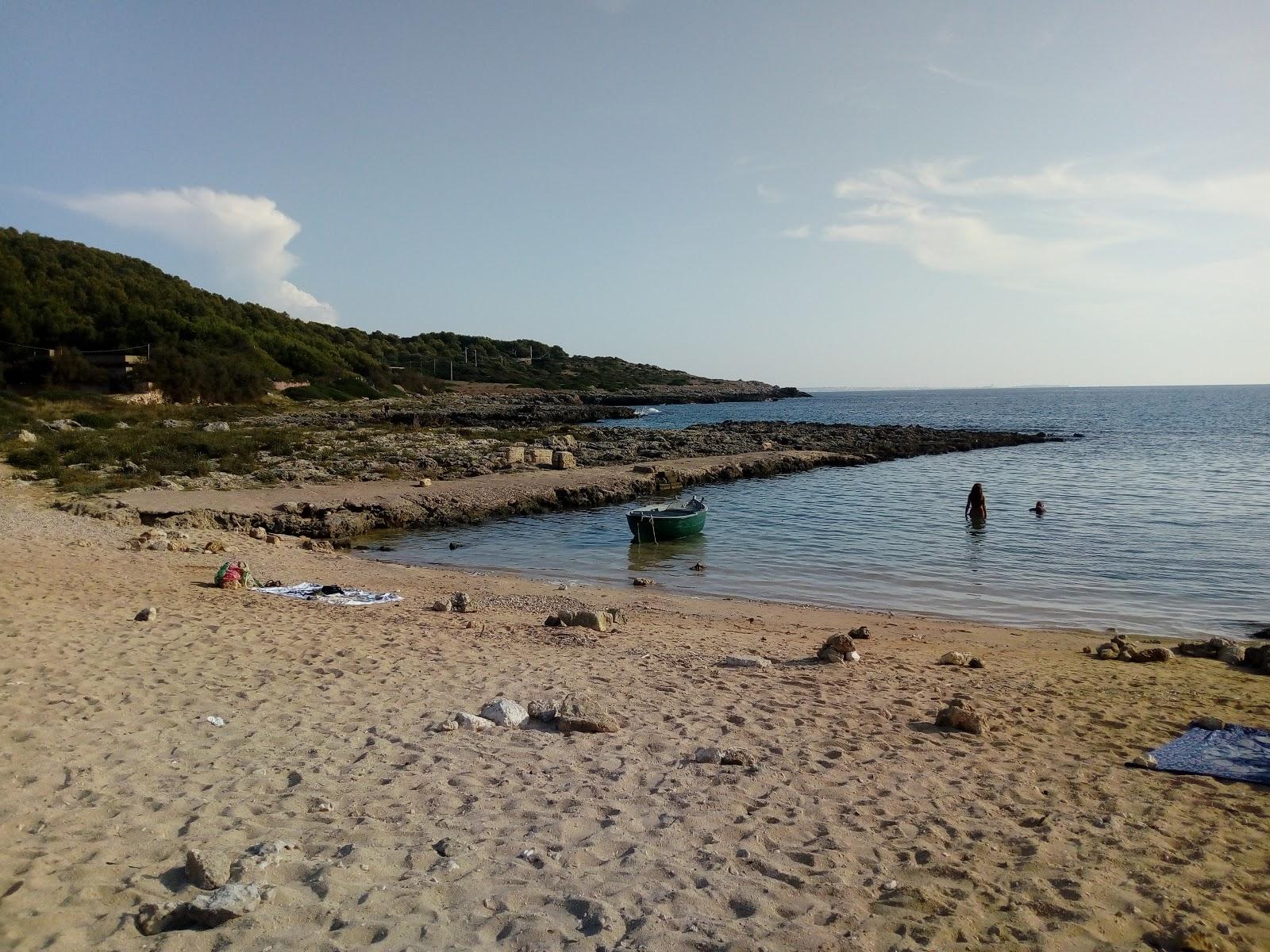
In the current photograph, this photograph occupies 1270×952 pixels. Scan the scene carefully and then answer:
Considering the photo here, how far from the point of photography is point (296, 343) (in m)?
81.3

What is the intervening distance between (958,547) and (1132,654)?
10.5 m

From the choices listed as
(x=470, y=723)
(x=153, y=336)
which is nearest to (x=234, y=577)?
(x=470, y=723)

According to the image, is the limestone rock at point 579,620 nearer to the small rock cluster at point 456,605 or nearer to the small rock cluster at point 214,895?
the small rock cluster at point 456,605

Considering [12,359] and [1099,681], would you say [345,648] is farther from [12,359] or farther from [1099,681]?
[12,359]

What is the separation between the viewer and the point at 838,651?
10.2m

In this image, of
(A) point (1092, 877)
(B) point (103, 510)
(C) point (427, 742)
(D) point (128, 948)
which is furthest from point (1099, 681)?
(B) point (103, 510)

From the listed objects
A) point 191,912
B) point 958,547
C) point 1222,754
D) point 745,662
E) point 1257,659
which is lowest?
point 958,547

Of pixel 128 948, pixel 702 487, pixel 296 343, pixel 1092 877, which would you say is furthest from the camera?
pixel 296 343

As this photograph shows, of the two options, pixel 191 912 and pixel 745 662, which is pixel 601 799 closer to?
pixel 191 912

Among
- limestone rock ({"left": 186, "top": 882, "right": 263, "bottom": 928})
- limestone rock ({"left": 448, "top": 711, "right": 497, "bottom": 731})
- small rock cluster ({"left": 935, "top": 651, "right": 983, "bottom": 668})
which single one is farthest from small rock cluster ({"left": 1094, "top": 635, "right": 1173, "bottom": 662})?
limestone rock ({"left": 186, "top": 882, "right": 263, "bottom": 928})

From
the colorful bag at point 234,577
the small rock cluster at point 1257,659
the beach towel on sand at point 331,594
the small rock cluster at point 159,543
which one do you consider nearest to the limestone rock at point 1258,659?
the small rock cluster at point 1257,659

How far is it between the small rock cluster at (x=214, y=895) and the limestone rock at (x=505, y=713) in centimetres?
254

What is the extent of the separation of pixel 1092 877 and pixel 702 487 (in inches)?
1164

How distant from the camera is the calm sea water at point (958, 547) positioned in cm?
1576
